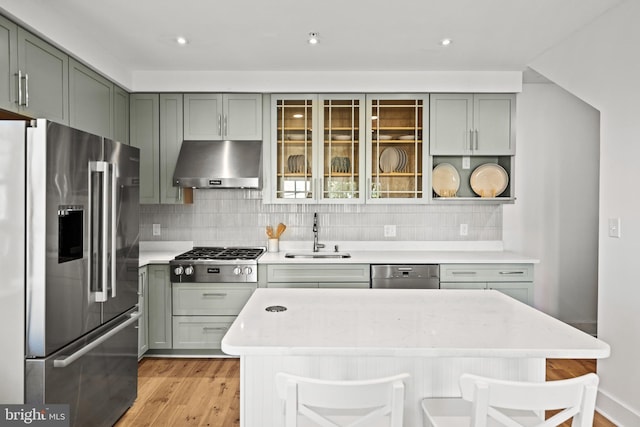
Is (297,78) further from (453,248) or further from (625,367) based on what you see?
(625,367)

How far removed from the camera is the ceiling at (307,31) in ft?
8.50

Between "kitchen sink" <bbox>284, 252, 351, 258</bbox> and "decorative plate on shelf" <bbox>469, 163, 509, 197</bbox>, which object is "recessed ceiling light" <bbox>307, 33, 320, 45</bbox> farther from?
"decorative plate on shelf" <bbox>469, 163, 509, 197</bbox>

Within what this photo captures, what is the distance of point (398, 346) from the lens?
1506 millimetres

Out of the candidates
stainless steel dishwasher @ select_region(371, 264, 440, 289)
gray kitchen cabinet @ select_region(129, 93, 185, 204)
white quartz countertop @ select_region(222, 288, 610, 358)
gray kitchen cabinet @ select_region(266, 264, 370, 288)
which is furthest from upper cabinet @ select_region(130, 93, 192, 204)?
white quartz countertop @ select_region(222, 288, 610, 358)

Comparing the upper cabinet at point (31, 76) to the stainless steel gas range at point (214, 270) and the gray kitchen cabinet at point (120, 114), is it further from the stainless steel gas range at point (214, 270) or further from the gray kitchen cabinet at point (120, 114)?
the stainless steel gas range at point (214, 270)

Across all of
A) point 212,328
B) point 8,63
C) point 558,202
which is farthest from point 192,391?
point 558,202

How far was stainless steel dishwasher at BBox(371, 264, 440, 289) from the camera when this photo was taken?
3.59 meters

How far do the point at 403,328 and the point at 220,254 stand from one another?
248cm

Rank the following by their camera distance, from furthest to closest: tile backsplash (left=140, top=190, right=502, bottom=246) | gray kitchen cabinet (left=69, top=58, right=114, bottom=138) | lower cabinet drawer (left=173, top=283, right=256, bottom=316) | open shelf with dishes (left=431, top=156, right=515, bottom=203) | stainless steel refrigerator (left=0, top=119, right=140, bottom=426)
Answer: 1. tile backsplash (left=140, top=190, right=502, bottom=246)
2. open shelf with dishes (left=431, top=156, right=515, bottom=203)
3. lower cabinet drawer (left=173, top=283, right=256, bottom=316)
4. gray kitchen cabinet (left=69, top=58, right=114, bottom=138)
5. stainless steel refrigerator (left=0, top=119, right=140, bottom=426)

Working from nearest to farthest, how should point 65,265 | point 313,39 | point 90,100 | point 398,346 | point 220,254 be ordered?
point 398,346, point 65,265, point 313,39, point 90,100, point 220,254

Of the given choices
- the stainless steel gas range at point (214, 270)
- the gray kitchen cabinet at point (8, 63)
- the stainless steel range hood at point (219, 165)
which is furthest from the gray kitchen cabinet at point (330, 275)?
the gray kitchen cabinet at point (8, 63)

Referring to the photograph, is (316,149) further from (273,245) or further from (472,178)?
(472,178)

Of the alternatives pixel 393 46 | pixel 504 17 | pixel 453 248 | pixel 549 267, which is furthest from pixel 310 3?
pixel 549 267

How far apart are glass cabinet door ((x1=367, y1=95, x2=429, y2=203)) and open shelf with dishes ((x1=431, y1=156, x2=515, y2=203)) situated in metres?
0.18
